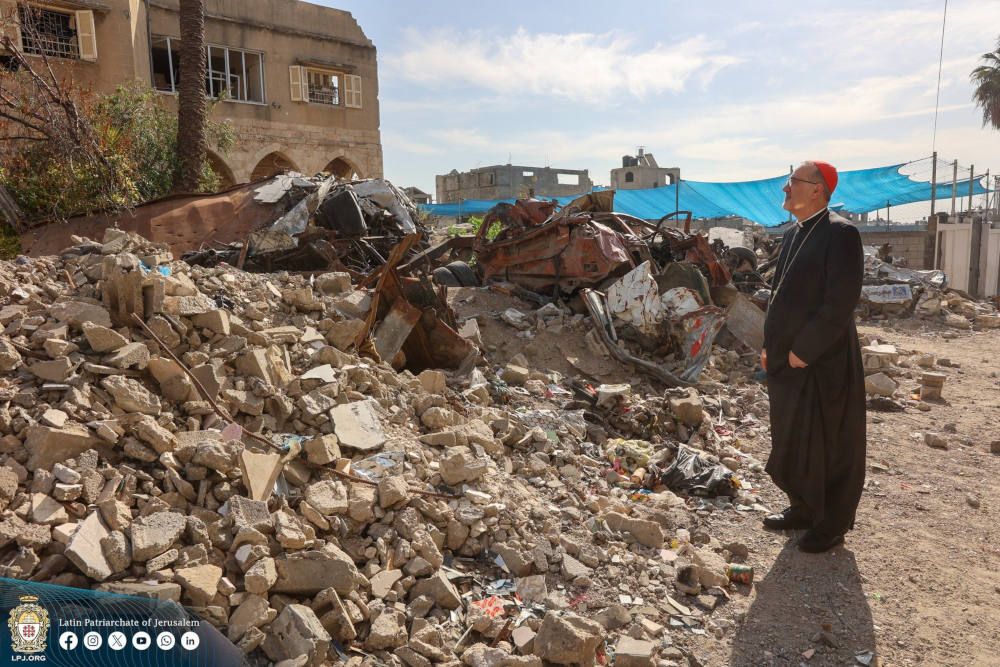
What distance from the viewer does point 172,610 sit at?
219 centimetres

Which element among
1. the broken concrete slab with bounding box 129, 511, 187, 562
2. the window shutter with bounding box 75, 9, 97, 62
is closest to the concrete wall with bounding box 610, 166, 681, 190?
the window shutter with bounding box 75, 9, 97, 62

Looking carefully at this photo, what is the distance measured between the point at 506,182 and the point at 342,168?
15125 millimetres

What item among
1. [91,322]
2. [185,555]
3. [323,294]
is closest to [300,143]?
[323,294]

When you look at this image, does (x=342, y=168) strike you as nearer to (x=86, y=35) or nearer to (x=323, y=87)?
(x=323, y=87)

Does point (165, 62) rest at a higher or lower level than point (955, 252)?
higher

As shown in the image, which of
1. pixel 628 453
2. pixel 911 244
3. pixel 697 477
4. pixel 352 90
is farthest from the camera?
pixel 352 90

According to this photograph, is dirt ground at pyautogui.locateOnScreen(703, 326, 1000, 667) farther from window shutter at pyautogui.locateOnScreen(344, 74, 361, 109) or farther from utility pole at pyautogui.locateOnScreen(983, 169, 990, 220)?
window shutter at pyautogui.locateOnScreen(344, 74, 361, 109)

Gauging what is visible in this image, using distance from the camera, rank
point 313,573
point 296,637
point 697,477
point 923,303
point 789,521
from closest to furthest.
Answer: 1. point 296,637
2. point 313,573
3. point 789,521
4. point 697,477
5. point 923,303

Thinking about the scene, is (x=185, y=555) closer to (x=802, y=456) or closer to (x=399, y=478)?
(x=399, y=478)

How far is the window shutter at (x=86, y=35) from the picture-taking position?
1409 cm

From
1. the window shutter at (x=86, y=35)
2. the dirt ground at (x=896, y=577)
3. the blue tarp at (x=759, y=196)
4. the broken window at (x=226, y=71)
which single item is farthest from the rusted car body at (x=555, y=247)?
the broken window at (x=226, y=71)

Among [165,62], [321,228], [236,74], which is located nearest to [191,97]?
[321,228]

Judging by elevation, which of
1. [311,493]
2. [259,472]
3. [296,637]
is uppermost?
[259,472]

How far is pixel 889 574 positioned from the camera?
3.25m
